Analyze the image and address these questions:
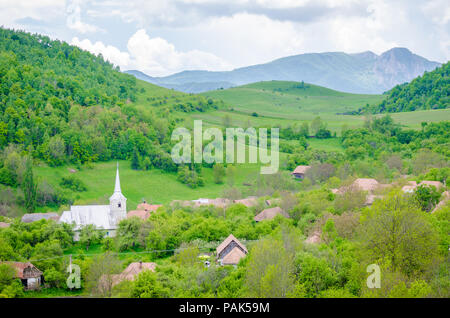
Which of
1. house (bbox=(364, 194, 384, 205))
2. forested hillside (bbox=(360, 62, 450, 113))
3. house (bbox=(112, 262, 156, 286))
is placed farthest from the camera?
forested hillside (bbox=(360, 62, 450, 113))

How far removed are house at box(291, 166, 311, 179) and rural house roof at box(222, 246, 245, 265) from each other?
1797 inches

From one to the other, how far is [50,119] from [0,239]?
5151 cm

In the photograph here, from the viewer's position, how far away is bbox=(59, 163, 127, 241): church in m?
50.7

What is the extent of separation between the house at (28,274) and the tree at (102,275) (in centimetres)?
480

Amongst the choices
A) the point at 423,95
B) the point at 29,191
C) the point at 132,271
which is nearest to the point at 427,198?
the point at 132,271

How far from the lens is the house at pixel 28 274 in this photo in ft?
117

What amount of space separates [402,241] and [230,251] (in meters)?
14.5

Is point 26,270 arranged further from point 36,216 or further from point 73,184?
point 73,184

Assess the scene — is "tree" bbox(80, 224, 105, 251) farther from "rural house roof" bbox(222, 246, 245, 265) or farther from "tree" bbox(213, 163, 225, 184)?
"tree" bbox(213, 163, 225, 184)

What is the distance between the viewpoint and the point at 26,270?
119 feet

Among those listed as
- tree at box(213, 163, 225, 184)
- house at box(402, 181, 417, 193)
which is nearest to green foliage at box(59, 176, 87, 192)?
tree at box(213, 163, 225, 184)

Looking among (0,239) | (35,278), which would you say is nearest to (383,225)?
(35,278)

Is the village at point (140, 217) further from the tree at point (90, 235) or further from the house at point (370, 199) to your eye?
the tree at point (90, 235)
